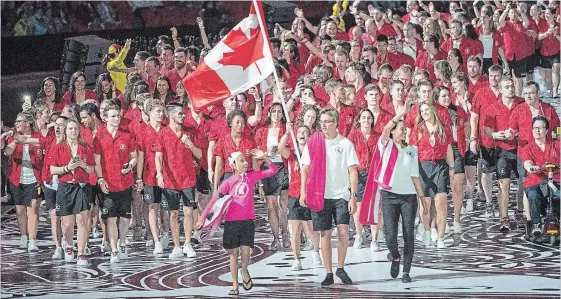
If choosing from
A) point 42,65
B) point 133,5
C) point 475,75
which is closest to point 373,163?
point 475,75

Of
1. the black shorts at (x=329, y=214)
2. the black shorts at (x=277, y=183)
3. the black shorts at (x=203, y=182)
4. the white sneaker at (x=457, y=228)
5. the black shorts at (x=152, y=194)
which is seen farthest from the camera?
the black shorts at (x=203, y=182)

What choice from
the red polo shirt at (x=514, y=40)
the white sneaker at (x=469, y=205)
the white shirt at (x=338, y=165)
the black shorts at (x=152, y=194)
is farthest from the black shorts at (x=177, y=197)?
the red polo shirt at (x=514, y=40)

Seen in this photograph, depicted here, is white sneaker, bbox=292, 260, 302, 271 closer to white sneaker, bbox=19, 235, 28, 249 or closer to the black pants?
the black pants

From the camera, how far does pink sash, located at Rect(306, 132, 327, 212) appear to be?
1700cm

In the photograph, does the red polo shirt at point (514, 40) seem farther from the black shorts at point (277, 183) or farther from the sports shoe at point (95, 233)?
the sports shoe at point (95, 233)

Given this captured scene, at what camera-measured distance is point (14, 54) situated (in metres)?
30.0

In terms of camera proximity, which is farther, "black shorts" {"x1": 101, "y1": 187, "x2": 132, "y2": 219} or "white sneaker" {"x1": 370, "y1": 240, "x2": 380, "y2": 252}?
"black shorts" {"x1": 101, "y1": 187, "x2": 132, "y2": 219}

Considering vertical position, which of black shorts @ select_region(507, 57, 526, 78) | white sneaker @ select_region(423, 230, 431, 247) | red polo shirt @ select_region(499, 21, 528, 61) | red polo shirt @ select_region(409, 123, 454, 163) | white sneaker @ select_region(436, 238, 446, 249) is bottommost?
white sneaker @ select_region(436, 238, 446, 249)

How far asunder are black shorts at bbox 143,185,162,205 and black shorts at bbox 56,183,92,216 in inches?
33.6

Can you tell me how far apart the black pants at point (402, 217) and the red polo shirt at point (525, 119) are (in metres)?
2.77

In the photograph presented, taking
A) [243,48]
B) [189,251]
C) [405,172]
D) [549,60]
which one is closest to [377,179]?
[405,172]

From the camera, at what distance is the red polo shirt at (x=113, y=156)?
758 inches

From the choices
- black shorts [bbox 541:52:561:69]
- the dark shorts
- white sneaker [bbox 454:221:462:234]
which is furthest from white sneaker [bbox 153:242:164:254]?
black shorts [bbox 541:52:561:69]

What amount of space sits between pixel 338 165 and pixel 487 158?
4192 millimetres
